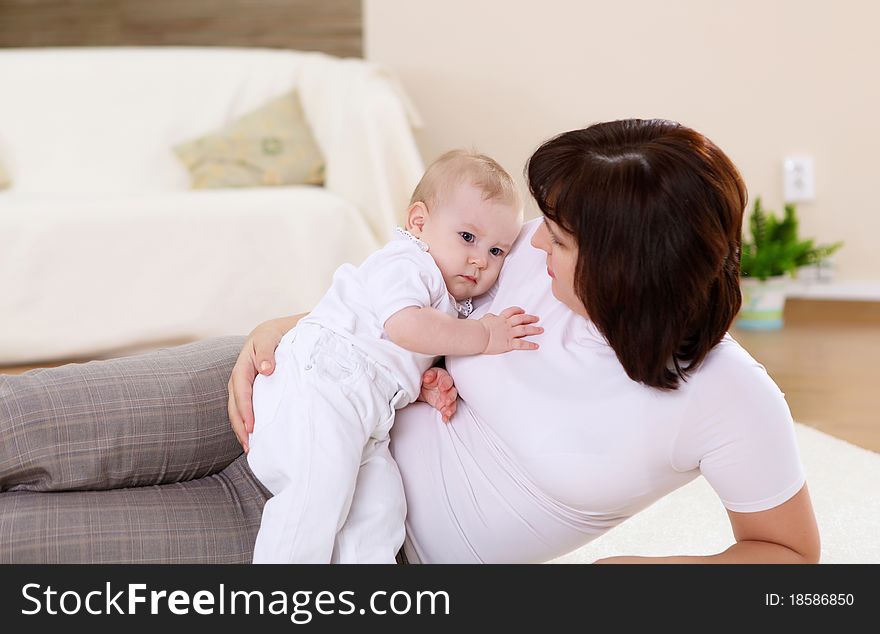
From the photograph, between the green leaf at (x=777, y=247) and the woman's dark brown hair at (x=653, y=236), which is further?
the green leaf at (x=777, y=247)

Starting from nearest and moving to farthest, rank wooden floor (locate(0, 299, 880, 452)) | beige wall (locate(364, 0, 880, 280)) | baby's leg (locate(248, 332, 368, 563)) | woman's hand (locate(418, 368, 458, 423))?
baby's leg (locate(248, 332, 368, 563)) < woman's hand (locate(418, 368, 458, 423)) < wooden floor (locate(0, 299, 880, 452)) < beige wall (locate(364, 0, 880, 280))

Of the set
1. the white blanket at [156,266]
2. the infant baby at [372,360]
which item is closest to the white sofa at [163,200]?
the white blanket at [156,266]

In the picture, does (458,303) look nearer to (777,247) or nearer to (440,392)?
(440,392)

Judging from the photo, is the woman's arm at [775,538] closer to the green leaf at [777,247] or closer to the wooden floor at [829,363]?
the wooden floor at [829,363]

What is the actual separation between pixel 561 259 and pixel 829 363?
2351 millimetres

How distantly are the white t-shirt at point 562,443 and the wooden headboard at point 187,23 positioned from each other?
10.5 ft

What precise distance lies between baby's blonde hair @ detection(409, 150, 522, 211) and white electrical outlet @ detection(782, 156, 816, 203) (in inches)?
113

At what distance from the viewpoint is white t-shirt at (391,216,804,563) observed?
1.02 m

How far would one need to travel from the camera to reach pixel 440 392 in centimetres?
124

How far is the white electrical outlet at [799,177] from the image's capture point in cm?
382

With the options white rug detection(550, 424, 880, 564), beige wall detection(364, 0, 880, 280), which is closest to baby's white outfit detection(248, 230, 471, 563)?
white rug detection(550, 424, 880, 564)

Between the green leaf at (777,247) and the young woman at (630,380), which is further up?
the young woman at (630,380)

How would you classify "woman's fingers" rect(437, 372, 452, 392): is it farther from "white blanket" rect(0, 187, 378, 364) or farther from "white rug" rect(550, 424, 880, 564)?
"white blanket" rect(0, 187, 378, 364)

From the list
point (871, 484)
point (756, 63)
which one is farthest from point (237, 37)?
point (871, 484)
